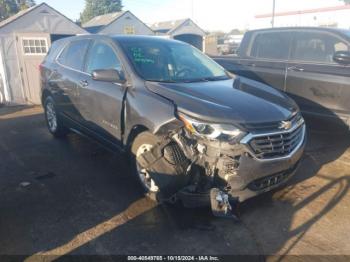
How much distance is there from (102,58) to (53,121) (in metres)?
2.35

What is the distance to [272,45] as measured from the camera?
6.28m

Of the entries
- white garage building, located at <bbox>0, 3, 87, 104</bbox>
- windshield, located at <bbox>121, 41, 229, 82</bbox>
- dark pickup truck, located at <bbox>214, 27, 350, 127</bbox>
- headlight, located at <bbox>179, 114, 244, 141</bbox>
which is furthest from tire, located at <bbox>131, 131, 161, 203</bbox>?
white garage building, located at <bbox>0, 3, 87, 104</bbox>

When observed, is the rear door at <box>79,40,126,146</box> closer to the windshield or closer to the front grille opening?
the windshield

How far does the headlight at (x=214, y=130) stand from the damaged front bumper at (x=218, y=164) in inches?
2.0

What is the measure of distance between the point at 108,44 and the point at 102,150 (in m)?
1.88

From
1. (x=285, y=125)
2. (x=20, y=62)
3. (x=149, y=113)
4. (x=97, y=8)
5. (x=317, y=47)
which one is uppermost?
(x=97, y=8)

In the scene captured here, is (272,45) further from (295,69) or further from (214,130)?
(214,130)

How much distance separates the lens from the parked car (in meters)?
3.13

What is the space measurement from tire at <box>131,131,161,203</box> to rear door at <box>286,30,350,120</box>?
2899 mm

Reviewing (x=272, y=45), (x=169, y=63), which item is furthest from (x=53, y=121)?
(x=272, y=45)

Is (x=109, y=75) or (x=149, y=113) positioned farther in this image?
(x=109, y=75)

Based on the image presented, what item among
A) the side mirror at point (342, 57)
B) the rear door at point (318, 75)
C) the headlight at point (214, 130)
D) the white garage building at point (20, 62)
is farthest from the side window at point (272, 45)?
the white garage building at point (20, 62)

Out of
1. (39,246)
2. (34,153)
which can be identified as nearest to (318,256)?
(39,246)

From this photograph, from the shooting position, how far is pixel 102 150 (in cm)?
563
